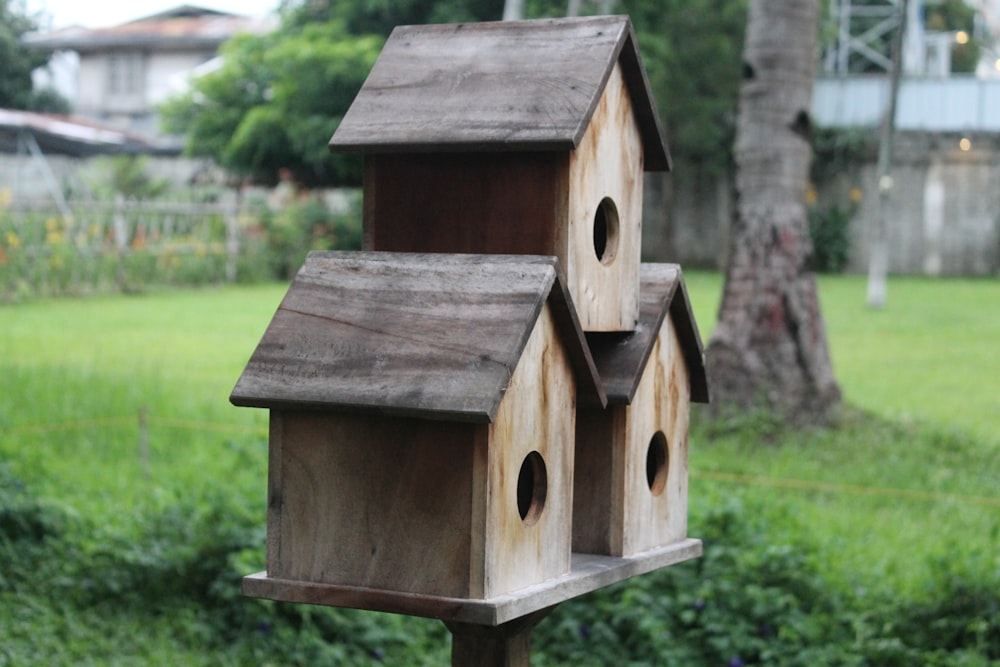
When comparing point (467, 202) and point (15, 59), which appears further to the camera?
point (15, 59)

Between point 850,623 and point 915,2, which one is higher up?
point 915,2

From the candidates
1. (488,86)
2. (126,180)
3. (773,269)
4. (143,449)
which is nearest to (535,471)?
(488,86)

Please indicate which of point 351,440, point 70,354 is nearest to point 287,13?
point 70,354

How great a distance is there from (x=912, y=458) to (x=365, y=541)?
6.66m

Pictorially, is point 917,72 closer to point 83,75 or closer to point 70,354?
point 70,354

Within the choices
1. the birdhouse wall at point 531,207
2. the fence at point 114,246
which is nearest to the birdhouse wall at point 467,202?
the birdhouse wall at point 531,207

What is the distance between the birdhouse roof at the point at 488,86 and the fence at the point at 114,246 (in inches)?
679

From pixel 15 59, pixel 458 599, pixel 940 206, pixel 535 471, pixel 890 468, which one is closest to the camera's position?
pixel 458 599

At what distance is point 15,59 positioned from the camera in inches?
1614

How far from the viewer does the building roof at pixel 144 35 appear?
44031mm

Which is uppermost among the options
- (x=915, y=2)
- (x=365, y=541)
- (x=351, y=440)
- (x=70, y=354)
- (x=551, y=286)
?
(x=915, y=2)

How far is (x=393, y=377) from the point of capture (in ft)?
8.56

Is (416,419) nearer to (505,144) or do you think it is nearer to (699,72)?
(505,144)

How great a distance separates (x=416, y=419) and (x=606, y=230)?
830mm
